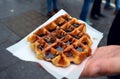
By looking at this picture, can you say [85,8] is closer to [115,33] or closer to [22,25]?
[22,25]

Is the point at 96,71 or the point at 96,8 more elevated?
the point at 96,71

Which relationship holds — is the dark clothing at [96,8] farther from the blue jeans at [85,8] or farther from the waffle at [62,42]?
the waffle at [62,42]

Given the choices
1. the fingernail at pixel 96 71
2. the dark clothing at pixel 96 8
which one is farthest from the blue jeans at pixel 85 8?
the fingernail at pixel 96 71

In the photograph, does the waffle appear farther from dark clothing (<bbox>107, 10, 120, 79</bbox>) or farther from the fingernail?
the fingernail

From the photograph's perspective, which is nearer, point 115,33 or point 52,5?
point 115,33

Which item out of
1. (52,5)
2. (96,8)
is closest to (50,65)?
(96,8)
